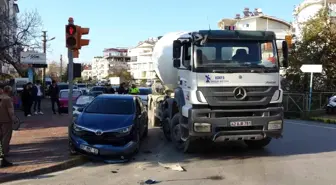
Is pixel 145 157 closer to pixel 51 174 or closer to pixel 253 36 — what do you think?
pixel 51 174

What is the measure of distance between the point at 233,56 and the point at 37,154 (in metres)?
5.06

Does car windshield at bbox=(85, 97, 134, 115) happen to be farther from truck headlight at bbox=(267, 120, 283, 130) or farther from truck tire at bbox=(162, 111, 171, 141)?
truck headlight at bbox=(267, 120, 283, 130)

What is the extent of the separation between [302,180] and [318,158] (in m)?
2.41

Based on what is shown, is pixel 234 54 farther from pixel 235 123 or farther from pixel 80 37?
pixel 80 37

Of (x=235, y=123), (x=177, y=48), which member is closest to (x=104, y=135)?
(x=177, y=48)

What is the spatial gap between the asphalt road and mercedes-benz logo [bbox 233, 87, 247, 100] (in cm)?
146

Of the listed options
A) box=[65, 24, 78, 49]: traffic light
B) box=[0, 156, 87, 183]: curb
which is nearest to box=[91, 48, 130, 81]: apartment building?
box=[65, 24, 78, 49]: traffic light

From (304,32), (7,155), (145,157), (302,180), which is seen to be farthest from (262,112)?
(304,32)

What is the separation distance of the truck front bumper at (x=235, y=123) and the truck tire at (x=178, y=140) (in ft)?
2.89

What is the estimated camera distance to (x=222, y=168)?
8.34 m

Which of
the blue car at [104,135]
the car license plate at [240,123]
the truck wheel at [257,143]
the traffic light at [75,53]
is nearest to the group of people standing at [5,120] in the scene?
the blue car at [104,135]

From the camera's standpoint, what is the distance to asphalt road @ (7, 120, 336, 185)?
23.9ft

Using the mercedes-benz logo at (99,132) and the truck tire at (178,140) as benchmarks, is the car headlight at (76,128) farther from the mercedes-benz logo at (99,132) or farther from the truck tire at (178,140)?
the truck tire at (178,140)

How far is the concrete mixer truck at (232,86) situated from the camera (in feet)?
29.1
